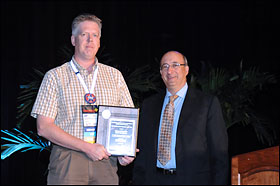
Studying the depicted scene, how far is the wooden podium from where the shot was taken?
140 centimetres

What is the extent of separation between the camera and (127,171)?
410 centimetres

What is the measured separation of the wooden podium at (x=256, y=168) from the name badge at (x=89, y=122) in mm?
923

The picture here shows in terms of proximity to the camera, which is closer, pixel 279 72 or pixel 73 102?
pixel 73 102

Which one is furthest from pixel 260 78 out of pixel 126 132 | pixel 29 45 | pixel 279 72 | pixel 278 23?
pixel 29 45

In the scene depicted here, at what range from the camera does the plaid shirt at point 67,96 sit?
6.67ft

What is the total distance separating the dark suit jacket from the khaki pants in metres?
0.62

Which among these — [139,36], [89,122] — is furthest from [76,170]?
[139,36]

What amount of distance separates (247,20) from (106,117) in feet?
13.0

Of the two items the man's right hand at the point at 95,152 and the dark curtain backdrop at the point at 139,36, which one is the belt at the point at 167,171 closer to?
the man's right hand at the point at 95,152

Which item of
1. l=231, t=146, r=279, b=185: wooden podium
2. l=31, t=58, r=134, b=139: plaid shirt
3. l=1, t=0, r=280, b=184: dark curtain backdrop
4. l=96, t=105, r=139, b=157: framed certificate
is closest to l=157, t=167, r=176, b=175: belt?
l=96, t=105, r=139, b=157: framed certificate

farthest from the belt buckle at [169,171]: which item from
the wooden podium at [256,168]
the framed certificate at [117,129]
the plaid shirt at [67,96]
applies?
the wooden podium at [256,168]

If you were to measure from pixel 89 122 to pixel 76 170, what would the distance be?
0.29 metres

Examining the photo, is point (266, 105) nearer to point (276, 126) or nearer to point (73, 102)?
point (276, 126)

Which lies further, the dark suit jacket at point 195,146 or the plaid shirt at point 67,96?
the dark suit jacket at point 195,146
